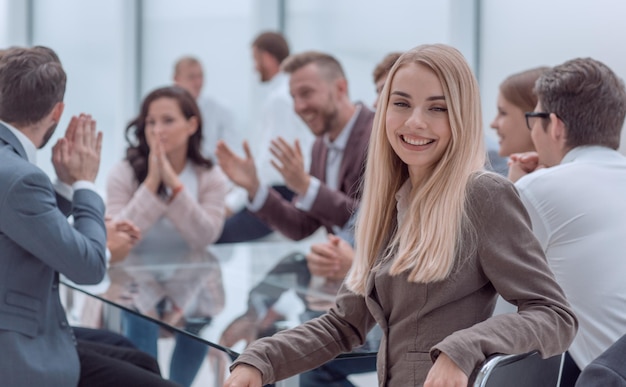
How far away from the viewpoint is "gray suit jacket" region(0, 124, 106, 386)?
2107mm

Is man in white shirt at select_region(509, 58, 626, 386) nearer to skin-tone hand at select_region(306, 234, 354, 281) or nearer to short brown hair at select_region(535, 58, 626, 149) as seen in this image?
short brown hair at select_region(535, 58, 626, 149)

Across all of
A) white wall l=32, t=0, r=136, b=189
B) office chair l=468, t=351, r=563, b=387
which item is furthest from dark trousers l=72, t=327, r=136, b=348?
white wall l=32, t=0, r=136, b=189

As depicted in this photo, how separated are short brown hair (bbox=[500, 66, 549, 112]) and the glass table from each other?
83 centimetres

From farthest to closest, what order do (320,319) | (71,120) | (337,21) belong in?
1. (337,21)
2. (71,120)
3. (320,319)

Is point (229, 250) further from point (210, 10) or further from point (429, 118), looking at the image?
point (210, 10)

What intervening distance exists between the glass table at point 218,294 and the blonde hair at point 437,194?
38 centimetres

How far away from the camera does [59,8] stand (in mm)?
9492

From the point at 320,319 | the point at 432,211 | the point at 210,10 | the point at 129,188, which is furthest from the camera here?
the point at 210,10

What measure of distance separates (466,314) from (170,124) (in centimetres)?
264

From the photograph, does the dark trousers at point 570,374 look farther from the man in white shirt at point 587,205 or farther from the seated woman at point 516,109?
the seated woman at point 516,109

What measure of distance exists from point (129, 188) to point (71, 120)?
1.59 metres

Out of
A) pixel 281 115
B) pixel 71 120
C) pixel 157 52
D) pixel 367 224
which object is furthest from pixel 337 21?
pixel 367 224

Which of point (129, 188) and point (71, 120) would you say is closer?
point (71, 120)

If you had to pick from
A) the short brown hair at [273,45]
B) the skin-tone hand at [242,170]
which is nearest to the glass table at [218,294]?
the skin-tone hand at [242,170]
